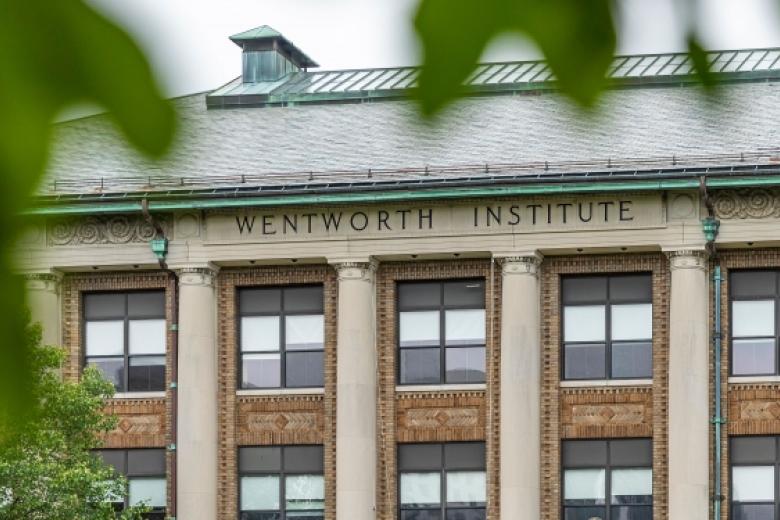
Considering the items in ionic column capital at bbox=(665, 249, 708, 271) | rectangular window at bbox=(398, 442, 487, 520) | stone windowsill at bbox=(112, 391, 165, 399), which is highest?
ionic column capital at bbox=(665, 249, 708, 271)

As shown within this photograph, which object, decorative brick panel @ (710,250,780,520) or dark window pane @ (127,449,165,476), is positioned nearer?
decorative brick panel @ (710,250,780,520)

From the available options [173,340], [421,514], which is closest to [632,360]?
[421,514]

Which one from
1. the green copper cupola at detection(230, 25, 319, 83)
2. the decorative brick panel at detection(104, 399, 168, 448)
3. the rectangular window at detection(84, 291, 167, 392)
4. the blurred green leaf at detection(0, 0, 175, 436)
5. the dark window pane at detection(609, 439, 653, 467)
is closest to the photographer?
the blurred green leaf at detection(0, 0, 175, 436)

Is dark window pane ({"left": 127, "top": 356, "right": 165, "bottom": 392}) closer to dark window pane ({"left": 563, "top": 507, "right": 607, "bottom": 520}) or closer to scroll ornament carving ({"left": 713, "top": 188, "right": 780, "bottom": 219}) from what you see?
dark window pane ({"left": 563, "top": 507, "right": 607, "bottom": 520})

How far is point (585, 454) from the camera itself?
1412 inches

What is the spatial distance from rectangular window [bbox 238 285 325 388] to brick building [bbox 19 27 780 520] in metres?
0.04

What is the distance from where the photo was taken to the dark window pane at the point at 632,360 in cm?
3597

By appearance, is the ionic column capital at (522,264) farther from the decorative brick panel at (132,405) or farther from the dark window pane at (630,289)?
the decorative brick panel at (132,405)

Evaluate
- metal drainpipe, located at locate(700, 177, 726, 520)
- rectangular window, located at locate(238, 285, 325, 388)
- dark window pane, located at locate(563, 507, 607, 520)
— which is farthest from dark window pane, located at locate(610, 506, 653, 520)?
rectangular window, located at locate(238, 285, 325, 388)

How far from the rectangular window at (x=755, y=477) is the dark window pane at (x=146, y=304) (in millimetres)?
11461

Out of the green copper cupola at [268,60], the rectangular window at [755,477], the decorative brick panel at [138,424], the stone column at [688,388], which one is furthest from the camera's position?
the green copper cupola at [268,60]

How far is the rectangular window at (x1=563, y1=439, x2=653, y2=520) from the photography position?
35.5m

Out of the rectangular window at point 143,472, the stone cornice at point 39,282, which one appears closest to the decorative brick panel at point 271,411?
the rectangular window at point 143,472

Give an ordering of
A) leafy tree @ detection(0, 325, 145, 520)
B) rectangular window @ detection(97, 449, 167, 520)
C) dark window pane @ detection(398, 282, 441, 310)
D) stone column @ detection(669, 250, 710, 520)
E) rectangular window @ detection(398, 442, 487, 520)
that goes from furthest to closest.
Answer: rectangular window @ detection(97, 449, 167, 520), dark window pane @ detection(398, 282, 441, 310), rectangular window @ detection(398, 442, 487, 520), stone column @ detection(669, 250, 710, 520), leafy tree @ detection(0, 325, 145, 520)
